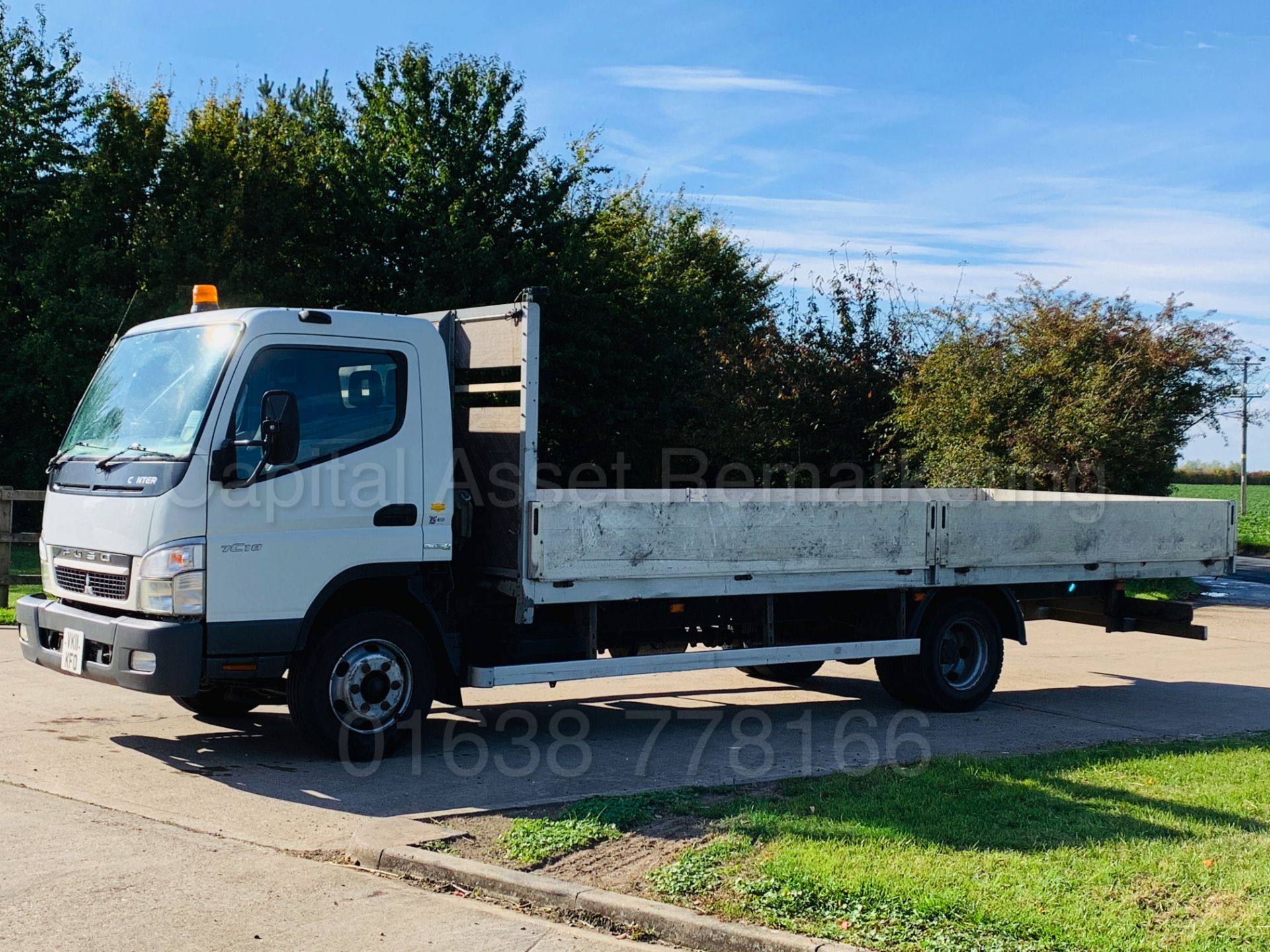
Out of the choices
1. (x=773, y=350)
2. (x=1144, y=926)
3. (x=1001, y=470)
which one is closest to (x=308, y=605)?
(x=1144, y=926)

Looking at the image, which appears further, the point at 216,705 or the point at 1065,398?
the point at 1065,398

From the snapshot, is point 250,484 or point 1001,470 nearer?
point 250,484

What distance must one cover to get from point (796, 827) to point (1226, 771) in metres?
3.23

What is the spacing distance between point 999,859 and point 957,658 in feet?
15.1

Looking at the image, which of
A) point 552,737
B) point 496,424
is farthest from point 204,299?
point 552,737

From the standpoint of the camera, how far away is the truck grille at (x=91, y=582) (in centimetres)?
720

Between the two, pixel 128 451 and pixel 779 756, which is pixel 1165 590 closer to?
pixel 779 756

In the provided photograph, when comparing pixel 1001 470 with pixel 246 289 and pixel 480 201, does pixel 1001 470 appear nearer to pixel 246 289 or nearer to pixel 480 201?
pixel 480 201

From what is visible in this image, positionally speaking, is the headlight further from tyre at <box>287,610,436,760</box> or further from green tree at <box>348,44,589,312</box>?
green tree at <box>348,44,589,312</box>

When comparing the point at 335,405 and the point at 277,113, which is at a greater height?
the point at 277,113

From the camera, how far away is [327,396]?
758 centimetres

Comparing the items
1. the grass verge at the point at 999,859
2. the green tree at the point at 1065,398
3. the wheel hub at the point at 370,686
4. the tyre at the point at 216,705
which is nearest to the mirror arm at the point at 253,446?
the wheel hub at the point at 370,686

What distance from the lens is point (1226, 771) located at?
765 cm

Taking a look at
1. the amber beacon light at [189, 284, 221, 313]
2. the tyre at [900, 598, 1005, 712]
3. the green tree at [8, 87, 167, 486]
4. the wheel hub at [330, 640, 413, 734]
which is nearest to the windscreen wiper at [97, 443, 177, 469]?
the amber beacon light at [189, 284, 221, 313]
